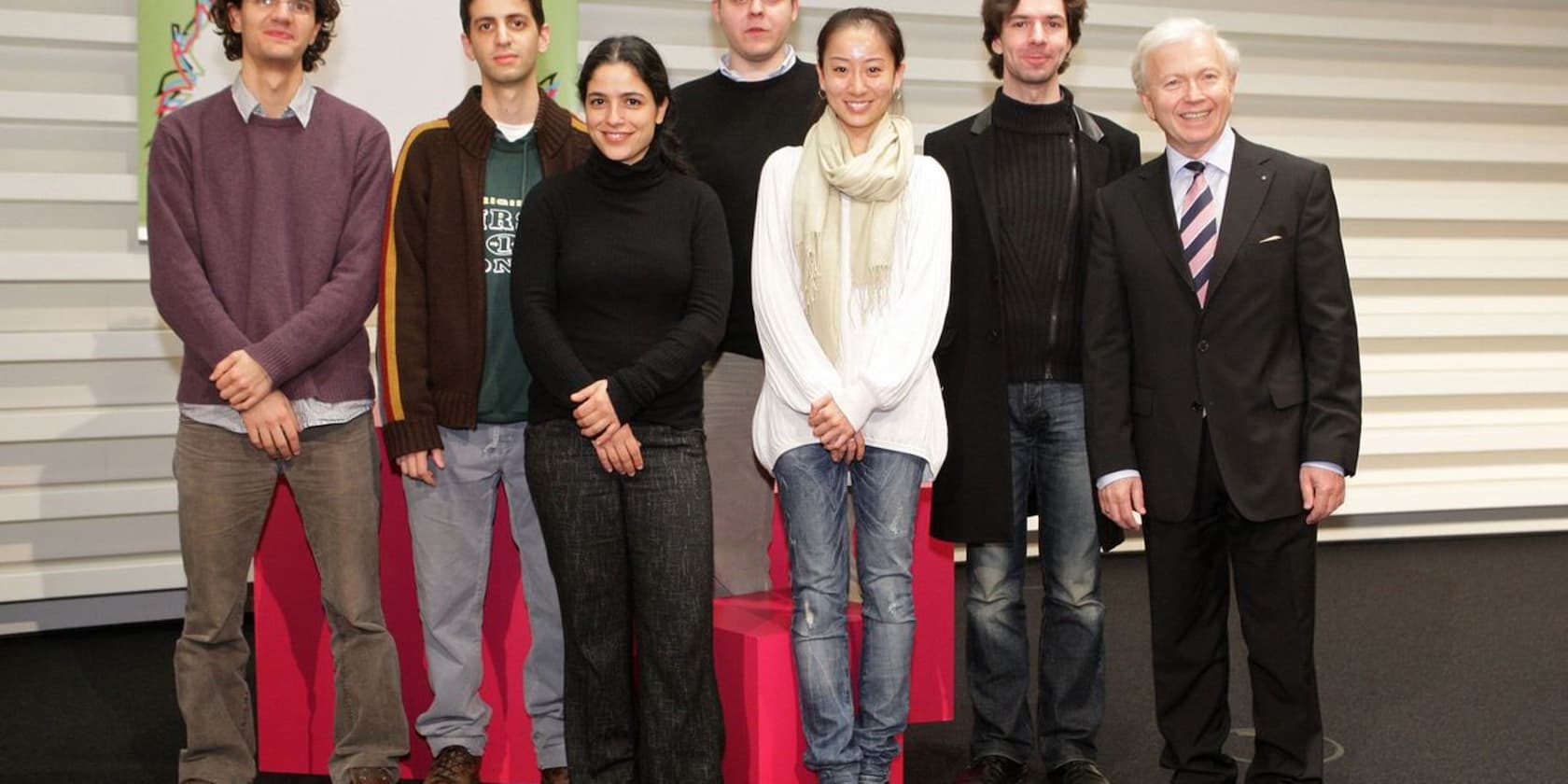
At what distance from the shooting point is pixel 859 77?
→ 296 centimetres

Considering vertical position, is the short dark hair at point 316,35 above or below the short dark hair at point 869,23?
above

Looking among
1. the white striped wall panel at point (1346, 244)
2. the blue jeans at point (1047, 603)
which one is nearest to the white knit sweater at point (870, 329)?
the blue jeans at point (1047, 603)

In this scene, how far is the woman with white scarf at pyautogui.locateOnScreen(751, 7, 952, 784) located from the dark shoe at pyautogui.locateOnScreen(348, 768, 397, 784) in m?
0.95

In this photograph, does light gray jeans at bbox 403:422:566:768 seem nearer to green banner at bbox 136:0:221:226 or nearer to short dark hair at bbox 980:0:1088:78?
short dark hair at bbox 980:0:1088:78

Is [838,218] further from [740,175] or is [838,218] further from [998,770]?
[998,770]

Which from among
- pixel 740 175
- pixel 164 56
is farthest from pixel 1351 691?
pixel 164 56

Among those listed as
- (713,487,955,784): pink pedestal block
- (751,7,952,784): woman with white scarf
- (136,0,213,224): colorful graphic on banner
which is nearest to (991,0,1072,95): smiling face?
(751,7,952,784): woman with white scarf

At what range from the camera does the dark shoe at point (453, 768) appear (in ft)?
10.5

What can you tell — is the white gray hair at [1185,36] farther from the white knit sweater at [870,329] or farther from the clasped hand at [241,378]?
the clasped hand at [241,378]

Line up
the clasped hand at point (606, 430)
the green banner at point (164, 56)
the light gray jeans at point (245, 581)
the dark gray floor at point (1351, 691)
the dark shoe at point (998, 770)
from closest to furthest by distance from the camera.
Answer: the clasped hand at point (606, 430) → the light gray jeans at point (245, 581) → the dark shoe at point (998, 770) → the dark gray floor at point (1351, 691) → the green banner at point (164, 56)

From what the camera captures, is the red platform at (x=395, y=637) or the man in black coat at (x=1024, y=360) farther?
the red platform at (x=395, y=637)

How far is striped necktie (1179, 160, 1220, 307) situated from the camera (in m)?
3.01

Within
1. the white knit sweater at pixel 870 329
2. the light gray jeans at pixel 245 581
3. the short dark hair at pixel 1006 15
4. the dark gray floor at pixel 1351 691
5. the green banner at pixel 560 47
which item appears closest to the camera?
the white knit sweater at pixel 870 329

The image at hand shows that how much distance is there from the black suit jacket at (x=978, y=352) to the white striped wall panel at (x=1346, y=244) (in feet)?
7.57
